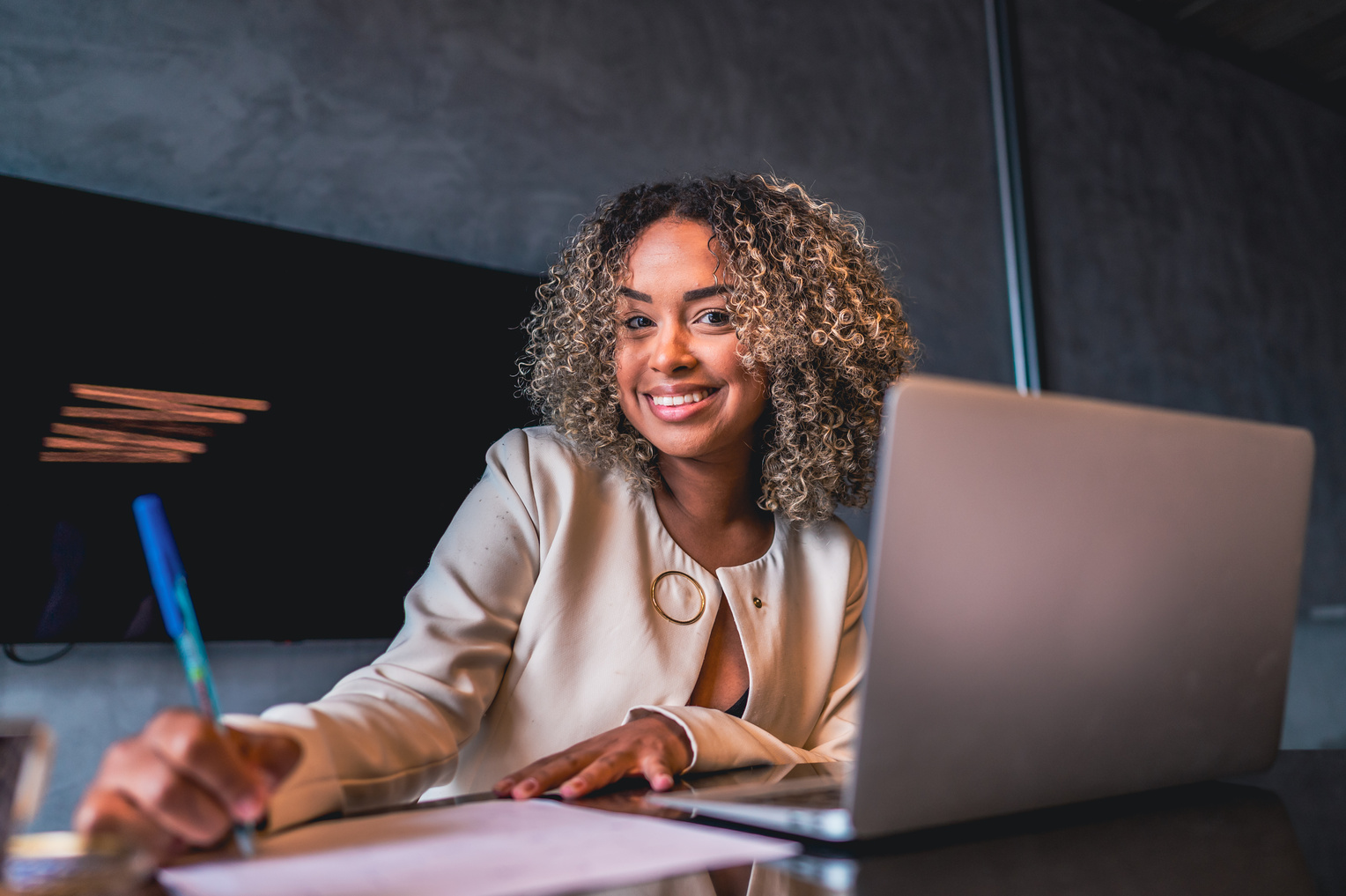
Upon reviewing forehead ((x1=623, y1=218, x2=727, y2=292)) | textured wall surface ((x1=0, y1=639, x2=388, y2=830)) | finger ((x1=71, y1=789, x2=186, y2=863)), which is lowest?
textured wall surface ((x1=0, y1=639, x2=388, y2=830))

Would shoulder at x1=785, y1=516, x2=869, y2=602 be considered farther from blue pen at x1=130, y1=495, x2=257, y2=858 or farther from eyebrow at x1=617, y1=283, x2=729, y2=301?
blue pen at x1=130, y1=495, x2=257, y2=858

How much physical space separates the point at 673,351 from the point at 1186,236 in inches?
135

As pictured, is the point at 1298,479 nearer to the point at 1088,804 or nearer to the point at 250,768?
the point at 1088,804

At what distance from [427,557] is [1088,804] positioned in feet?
5.10

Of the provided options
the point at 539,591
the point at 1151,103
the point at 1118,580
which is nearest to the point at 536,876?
the point at 1118,580

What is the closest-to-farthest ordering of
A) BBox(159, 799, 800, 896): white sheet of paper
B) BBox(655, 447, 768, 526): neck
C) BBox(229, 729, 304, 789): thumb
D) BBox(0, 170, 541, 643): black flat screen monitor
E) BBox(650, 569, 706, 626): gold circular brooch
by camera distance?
BBox(159, 799, 800, 896): white sheet of paper → BBox(229, 729, 304, 789): thumb → BBox(650, 569, 706, 626): gold circular brooch → BBox(655, 447, 768, 526): neck → BBox(0, 170, 541, 643): black flat screen monitor

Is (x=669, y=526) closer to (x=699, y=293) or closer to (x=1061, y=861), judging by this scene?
(x=699, y=293)

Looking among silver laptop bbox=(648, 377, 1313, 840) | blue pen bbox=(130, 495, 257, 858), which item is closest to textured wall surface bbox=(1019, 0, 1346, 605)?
silver laptop bbox=(648, 377, 1313, 840)

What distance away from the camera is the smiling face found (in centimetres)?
127

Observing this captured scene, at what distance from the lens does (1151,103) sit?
3797 mm

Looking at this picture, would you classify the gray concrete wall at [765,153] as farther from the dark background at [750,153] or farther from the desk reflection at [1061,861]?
the desk reflection at [1061,861]

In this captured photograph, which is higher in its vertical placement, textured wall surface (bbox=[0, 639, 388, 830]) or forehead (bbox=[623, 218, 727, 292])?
forehead (bbox=[623, 218, 727, 292])

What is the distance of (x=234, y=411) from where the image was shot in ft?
5.87

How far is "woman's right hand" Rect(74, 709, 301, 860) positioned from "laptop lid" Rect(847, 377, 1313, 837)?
341 mm
